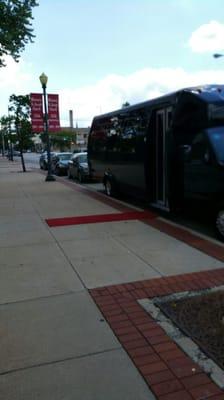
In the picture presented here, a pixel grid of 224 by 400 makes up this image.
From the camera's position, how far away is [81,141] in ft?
424

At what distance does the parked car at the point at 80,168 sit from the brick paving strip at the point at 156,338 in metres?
14.4

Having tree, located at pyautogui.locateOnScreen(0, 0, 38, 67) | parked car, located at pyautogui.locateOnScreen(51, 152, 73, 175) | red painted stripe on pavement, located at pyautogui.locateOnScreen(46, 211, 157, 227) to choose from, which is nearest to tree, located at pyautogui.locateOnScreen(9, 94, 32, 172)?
parked car, located at pyautogui.locateOnScreen(51, 152, 73, 175)

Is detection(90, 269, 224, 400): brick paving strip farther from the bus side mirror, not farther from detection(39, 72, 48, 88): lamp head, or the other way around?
detection(39, 72, 48, 88): lamp head

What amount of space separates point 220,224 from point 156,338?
3828mm

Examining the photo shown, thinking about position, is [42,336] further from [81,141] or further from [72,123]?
[72,123]

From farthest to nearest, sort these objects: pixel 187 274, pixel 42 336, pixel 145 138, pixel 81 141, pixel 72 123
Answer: pixel 72 123 → pixel 81 141 → pixel 145 138 → pixel 187 274 → pixel 42 336

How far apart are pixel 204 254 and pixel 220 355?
9.92ft

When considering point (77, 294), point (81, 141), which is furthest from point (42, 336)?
point (81, 141)

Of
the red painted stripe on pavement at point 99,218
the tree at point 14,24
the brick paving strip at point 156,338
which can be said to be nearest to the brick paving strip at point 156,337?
the brick paving strip at point 156,338

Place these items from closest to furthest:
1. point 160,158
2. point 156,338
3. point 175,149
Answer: point 156,338 < point 175,149 < point 160,158

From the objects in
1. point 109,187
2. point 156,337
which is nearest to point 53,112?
point 109,187

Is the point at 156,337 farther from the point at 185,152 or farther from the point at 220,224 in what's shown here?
the point at 185,152

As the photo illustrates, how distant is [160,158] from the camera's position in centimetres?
962

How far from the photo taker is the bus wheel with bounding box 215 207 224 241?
7.08m
